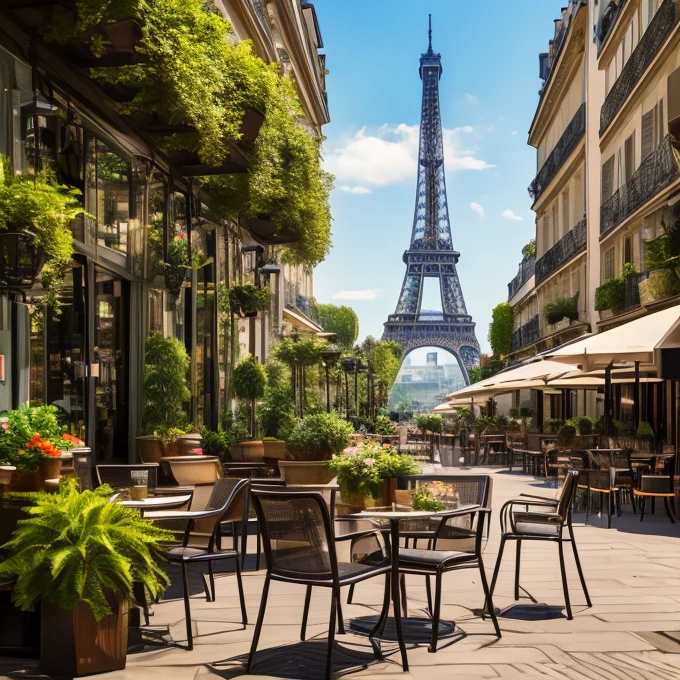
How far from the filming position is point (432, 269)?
323 ft

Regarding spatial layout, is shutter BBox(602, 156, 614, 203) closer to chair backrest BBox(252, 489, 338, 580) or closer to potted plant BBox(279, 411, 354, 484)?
potted plant BBox(279, 411, 354, 484)

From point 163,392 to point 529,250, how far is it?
1811 inches

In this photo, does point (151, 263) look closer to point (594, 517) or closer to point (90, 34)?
point (90, 34)

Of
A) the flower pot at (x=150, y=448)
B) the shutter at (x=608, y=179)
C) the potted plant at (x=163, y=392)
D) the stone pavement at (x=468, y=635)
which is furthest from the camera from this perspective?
the shutter at (x=608, y=179)

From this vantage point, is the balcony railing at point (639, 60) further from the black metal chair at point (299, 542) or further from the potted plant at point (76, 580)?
the potted plant at point (76, 580)

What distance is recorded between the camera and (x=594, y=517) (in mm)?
14383

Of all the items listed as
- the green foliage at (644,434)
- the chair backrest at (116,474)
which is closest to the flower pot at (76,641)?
the chair backrest at (116,474)

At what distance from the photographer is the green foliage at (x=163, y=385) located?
1350cm

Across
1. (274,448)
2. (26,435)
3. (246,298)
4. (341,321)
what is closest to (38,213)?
(26,435)

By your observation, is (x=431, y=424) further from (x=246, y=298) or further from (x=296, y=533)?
(x=296, y=533)

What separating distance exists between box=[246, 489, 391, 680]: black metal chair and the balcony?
2924cm

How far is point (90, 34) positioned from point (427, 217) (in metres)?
93.6

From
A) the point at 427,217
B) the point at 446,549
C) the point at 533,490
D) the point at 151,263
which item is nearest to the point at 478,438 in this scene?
the point at 533,490

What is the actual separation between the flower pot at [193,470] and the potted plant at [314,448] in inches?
51.5
